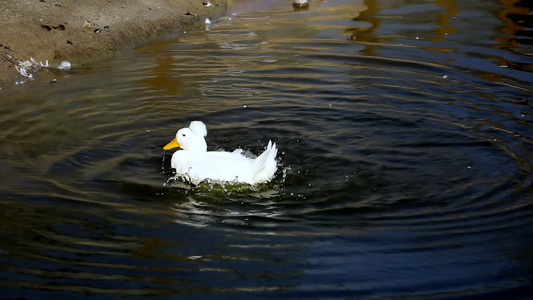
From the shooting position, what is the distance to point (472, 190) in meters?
6.31

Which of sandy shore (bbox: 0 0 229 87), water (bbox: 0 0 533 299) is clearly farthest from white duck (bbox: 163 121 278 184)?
sandy shore (bbox: 0 0 229 87)

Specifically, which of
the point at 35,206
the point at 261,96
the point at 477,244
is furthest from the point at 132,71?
the point at 477,244

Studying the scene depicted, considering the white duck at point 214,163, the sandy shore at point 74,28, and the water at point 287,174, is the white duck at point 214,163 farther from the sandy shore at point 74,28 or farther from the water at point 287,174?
the sandy shore at point 74,28

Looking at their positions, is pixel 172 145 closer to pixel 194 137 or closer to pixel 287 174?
pixel 194 137

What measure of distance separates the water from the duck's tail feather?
0.11 meters

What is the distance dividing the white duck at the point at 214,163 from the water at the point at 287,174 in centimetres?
13

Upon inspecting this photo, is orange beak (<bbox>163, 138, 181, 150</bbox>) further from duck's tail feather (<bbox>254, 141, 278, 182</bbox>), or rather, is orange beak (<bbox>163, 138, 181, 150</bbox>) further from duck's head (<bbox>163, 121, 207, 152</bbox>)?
duck's tail feather (<bbox>254, 141, 278, 182</bbox>)

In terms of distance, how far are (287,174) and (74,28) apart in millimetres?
5568

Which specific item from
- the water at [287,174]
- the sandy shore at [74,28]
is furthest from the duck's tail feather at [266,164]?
the sandy shore at [74,28]

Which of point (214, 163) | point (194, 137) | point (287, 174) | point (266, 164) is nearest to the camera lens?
point (266, 164)

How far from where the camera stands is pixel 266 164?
253 inches

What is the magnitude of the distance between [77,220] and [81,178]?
0.95 m


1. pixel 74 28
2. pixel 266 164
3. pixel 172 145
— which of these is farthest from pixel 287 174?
pixel 74 28

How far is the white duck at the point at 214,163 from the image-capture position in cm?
648
